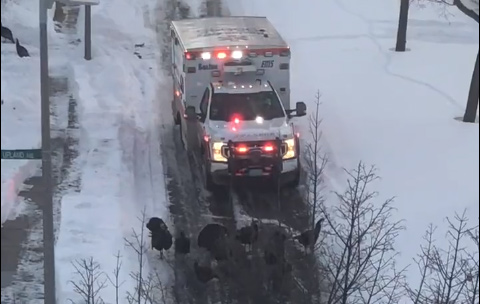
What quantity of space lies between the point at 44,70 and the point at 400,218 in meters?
6.22

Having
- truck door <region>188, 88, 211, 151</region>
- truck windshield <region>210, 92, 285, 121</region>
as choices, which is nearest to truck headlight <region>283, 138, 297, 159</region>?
truck windshield <region>210, 92, 285, 121</region>

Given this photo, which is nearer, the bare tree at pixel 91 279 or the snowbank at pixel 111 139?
the bare tree at pixel 91 279

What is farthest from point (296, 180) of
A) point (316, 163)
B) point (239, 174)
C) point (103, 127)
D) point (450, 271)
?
point (450, 271)

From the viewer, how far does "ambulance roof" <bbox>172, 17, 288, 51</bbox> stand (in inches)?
725

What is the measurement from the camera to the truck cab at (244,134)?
16.9 m

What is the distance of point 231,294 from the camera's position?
42.8 ft

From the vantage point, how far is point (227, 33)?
19.1 meters

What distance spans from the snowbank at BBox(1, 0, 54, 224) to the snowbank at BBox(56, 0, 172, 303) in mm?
935

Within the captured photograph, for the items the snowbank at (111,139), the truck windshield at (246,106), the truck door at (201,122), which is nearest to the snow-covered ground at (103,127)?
the snowbank at (111,139)

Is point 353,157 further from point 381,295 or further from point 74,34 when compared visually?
point 74,34

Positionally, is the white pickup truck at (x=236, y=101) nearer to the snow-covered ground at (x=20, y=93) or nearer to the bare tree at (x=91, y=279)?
the snow-covered ground at (x=20, y=93)

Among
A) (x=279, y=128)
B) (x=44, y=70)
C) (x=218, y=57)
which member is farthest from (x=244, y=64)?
(x=44, y=70)

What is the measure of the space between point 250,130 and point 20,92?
795 centimetres

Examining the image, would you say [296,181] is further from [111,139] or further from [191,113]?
[111,139]
